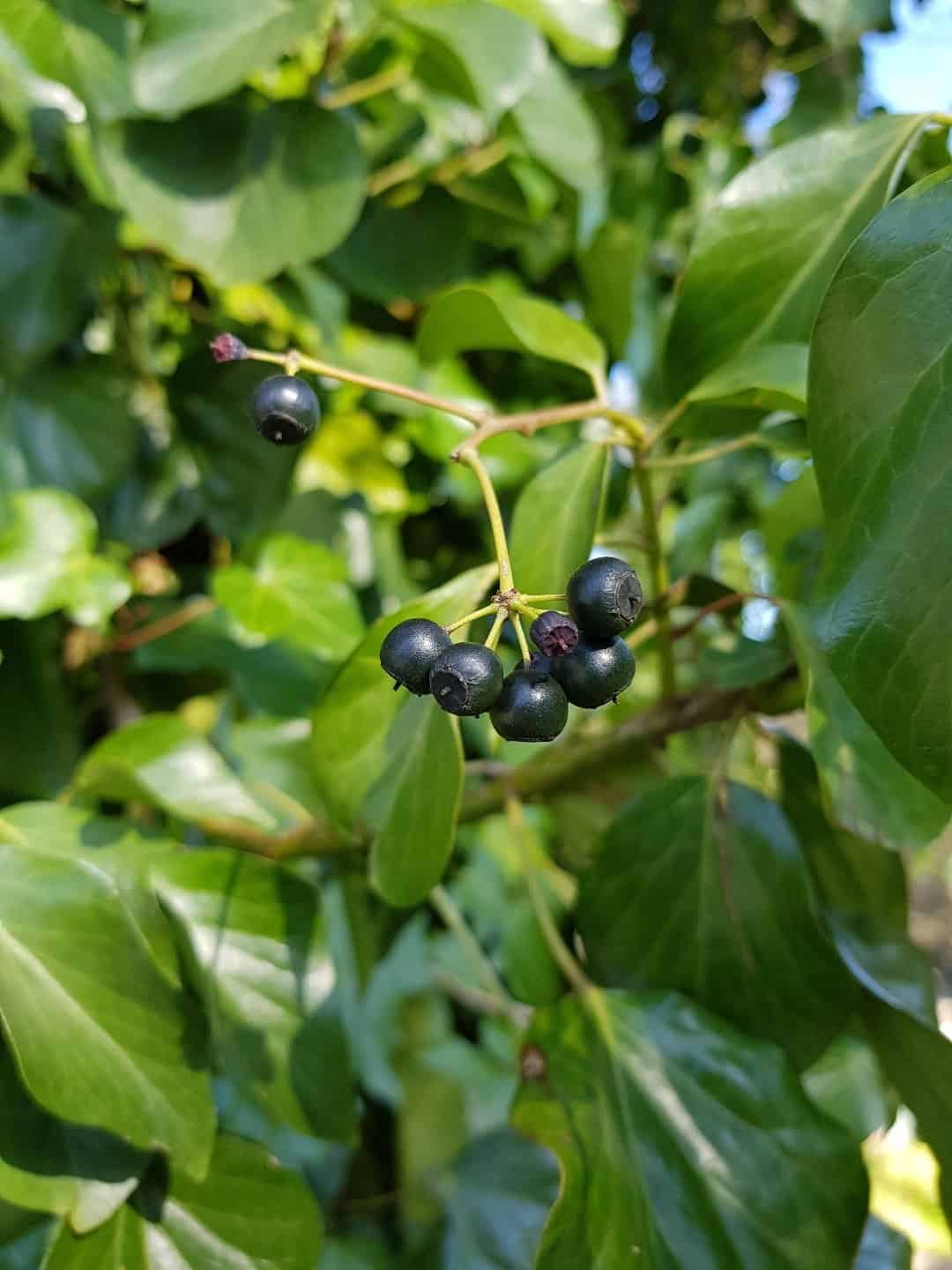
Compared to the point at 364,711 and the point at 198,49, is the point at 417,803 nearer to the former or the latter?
the point at 364,711

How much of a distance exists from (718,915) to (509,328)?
35cm

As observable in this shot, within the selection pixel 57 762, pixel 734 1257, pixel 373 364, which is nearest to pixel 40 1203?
pixel 734 1257

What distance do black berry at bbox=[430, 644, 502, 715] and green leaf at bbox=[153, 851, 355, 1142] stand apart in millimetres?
290

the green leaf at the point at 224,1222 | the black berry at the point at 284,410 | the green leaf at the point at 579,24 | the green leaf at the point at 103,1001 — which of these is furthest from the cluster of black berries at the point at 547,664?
the green leaf at the point at 579,24

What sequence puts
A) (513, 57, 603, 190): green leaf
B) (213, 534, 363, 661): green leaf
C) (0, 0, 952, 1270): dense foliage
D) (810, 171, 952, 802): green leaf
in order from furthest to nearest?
(513, 57, 603, 190): green leaf, (213, 534, 363, 661): green leaf, (0, 0, 952, 1270): dense foliage, (810, 171, 952, 802): green leaf

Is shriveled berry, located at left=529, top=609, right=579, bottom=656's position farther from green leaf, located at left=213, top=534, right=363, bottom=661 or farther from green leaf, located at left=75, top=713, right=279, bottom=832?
green leaf, located at left=213, top=534, right=363, bottom=661

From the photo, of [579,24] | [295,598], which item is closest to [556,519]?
[295,598]

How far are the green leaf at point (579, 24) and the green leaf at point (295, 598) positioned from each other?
57 centimetres

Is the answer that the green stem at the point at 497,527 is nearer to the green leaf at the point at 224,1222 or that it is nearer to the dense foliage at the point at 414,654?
the dense foliage at the point at 414,654

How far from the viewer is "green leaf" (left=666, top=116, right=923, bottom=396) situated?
48 centimetres

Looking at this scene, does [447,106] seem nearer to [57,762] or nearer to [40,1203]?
[57,762]

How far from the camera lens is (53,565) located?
27.0 inches

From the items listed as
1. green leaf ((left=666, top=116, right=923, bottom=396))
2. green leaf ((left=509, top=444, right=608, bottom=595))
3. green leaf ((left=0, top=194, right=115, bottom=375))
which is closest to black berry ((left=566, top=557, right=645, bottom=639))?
green leaf ((left=509, top=444, right=608, bottom=595))

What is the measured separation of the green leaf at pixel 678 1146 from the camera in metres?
0.45
